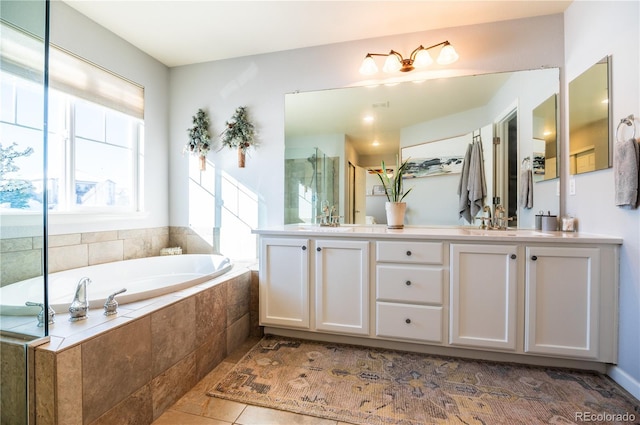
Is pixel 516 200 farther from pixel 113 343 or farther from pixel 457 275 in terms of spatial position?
pixel 113 343

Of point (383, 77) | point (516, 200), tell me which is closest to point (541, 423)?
point (516, 200)

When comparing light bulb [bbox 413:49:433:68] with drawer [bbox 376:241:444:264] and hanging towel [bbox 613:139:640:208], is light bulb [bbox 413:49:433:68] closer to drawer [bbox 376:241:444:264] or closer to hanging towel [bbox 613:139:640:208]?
hanging towel [bbox 613:139:640:208]

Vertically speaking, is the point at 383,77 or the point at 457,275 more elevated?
the point at 383,77

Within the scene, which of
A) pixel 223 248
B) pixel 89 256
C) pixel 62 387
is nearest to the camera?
pixel 62 387

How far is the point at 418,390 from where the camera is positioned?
1.56 metres

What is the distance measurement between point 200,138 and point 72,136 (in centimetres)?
98

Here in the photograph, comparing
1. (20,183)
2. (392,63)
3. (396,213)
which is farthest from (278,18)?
(20,183)

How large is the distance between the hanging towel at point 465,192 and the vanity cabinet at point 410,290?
61 cm

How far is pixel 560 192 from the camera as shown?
81.2 inches

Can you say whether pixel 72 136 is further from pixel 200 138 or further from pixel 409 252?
pixel 409 252

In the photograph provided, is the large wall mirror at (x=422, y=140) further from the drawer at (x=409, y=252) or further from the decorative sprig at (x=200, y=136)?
the decorative sprig at (x=200, y=136)

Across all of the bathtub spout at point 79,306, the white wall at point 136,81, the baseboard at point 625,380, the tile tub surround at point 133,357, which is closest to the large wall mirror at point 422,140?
the baseboard at point 625,380

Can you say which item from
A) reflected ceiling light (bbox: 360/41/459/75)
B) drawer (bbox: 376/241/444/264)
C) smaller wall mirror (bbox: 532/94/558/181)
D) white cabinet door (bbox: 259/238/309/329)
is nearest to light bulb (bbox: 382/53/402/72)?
reflected ceiling light (bbox: 360/41/459/75)

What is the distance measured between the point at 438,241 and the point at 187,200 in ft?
7.96
